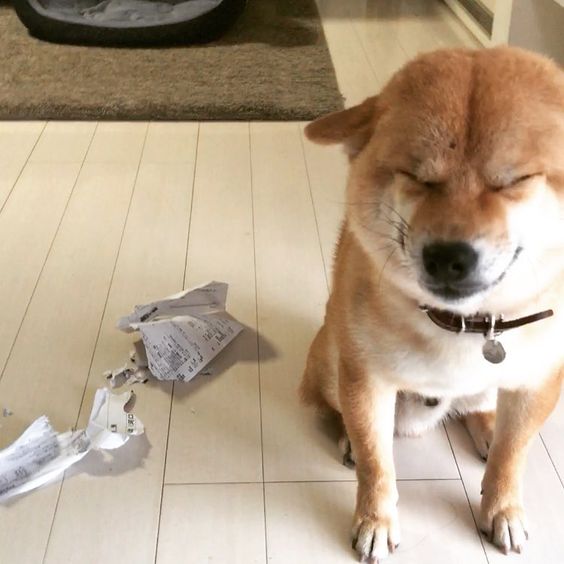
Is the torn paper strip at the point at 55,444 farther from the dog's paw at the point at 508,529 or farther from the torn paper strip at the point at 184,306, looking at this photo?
the dog's paw at the point at 508,529

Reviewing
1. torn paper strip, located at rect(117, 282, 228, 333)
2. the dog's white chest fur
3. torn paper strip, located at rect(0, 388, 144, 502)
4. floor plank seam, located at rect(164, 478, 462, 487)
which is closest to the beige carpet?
torn paper strip, located at rect(117, 282, 228, 333)

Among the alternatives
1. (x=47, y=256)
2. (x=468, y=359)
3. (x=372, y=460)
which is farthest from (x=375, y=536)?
(x=47, y=256)

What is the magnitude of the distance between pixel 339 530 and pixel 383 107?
0.72 metres

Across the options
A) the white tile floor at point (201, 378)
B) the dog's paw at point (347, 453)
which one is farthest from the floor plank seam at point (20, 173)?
the dog's paw at point (347, 453)

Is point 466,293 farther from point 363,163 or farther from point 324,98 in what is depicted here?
point 324,98

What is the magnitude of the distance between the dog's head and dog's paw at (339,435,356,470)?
0.50m

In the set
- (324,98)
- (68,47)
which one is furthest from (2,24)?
(324,98)

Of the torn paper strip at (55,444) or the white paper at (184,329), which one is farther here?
the white paper at (184,329)

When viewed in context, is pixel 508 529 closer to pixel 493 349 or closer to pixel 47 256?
pixel 493 349

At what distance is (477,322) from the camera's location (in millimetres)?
1082

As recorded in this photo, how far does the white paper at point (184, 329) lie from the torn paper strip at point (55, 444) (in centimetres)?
14

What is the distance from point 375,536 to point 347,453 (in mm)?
206

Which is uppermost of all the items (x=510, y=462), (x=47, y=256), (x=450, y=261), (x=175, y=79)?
(x=450, y=261)

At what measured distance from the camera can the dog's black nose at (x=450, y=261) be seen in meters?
0.90
